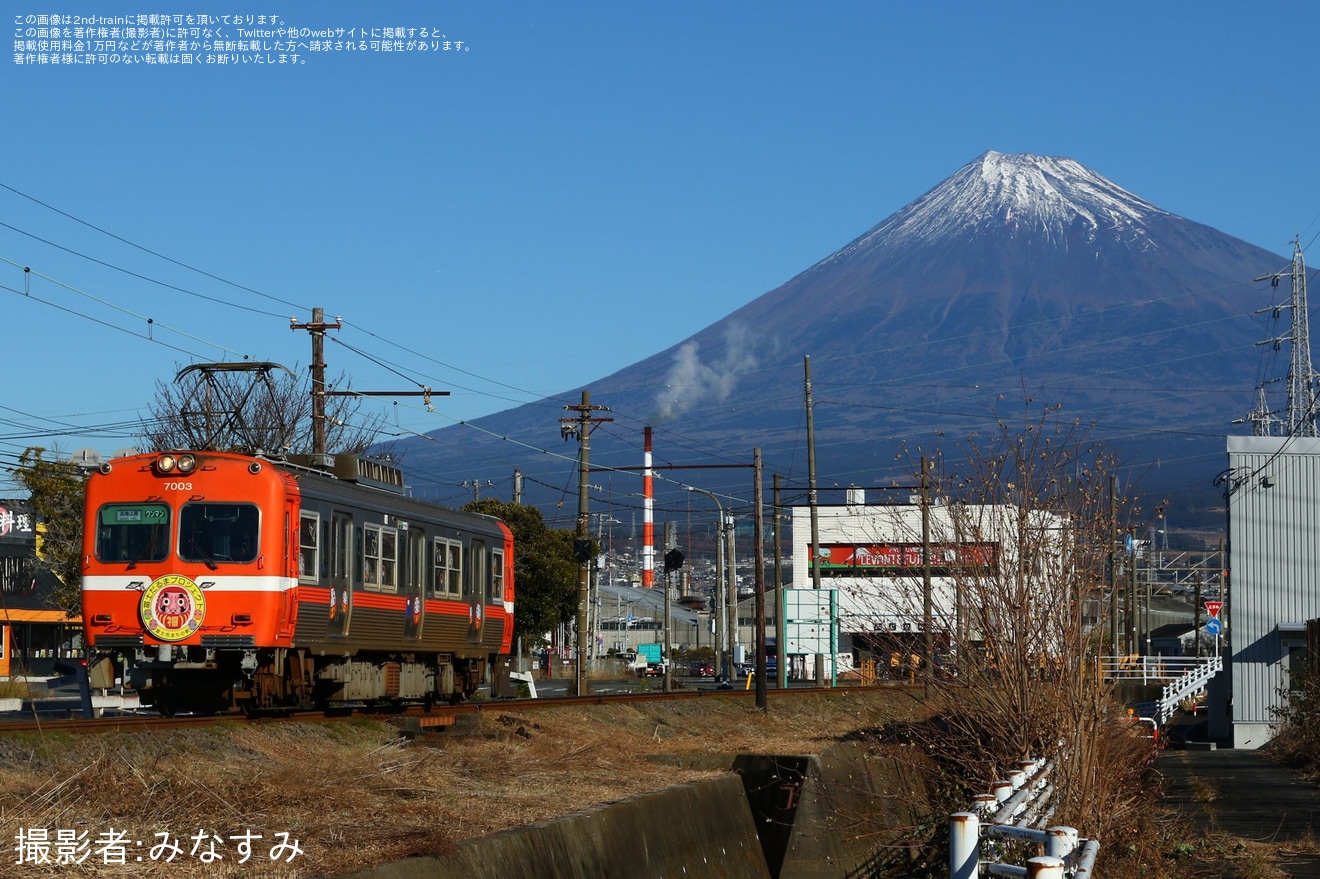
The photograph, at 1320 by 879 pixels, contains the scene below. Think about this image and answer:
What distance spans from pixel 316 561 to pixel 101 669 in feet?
9.15

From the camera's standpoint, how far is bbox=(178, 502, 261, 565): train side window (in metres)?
19.3

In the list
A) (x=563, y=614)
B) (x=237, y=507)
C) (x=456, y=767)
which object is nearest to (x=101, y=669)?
(x=237, y=507)

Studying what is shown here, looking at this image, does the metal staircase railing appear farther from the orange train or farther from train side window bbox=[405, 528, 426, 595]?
the orange train

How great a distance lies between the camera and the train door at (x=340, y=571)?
20781mm

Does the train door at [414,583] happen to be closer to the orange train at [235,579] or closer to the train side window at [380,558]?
the train side window at [380,558]

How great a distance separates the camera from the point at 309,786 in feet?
40.1

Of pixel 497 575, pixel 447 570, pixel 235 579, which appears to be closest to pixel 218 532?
pixel 235 579

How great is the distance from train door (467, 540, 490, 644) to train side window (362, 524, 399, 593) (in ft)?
11.1

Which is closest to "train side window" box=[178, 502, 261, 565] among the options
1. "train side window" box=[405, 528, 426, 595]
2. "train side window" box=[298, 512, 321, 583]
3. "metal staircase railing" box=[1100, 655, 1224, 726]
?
"train side window" box=[298, 512, 321, 583]

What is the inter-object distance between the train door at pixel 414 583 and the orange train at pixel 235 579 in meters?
0.78

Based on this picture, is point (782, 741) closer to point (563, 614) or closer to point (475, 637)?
point (475, 637)

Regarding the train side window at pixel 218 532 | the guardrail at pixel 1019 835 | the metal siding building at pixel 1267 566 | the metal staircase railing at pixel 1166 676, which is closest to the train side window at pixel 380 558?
the train side window at pixel 218 532

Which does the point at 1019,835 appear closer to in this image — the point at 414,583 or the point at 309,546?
the point at 309,546

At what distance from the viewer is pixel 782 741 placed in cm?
2567
